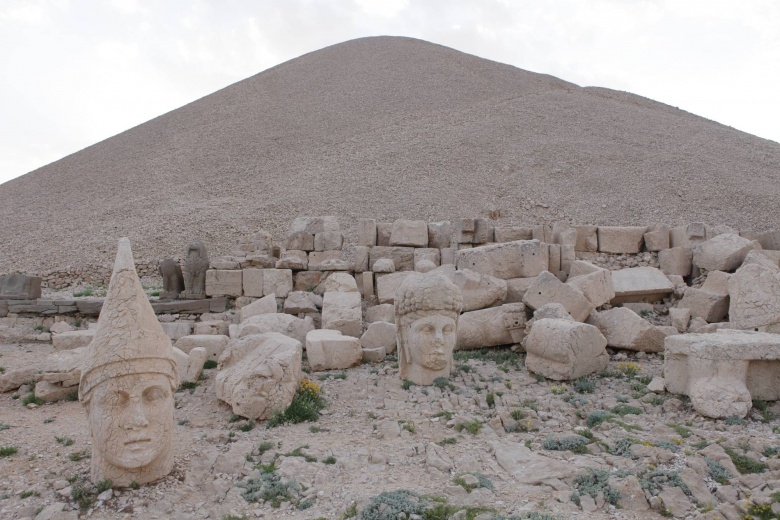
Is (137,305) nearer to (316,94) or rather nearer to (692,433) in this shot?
(692,433)

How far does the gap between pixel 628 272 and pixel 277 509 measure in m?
8.71

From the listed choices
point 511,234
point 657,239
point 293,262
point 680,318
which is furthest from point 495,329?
point 657,239

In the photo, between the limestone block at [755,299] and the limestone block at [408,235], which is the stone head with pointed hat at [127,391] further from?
the limestone block at [408,235]

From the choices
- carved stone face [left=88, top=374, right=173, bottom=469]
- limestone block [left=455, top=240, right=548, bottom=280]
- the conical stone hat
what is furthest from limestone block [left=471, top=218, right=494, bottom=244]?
carved stone face [left=88, top=374, right=173, bottom=469]

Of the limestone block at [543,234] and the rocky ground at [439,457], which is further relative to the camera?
the limestone block at [543,234]

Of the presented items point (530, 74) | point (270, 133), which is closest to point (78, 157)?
point (270, 133)

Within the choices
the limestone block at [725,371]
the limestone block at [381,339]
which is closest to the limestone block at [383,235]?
the limestone block at [381,339]

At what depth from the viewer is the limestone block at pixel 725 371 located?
602 centimetres

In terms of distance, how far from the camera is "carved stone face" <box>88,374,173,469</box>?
14.5 ft

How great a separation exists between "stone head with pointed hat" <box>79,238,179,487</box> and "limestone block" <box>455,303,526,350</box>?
17.2 ft

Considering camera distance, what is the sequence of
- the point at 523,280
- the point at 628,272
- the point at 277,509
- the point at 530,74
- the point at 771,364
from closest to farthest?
the point at 277,509 → the point at 771,364 → the point at 523,280 → the point at 628,272 → the point at 530,74

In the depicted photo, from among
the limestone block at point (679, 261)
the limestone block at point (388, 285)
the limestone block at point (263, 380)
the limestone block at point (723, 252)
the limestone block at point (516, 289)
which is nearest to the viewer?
the limestone block at point (263, 380)

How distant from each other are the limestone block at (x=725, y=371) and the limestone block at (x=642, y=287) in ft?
13.0

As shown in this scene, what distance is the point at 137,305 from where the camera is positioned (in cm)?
464
